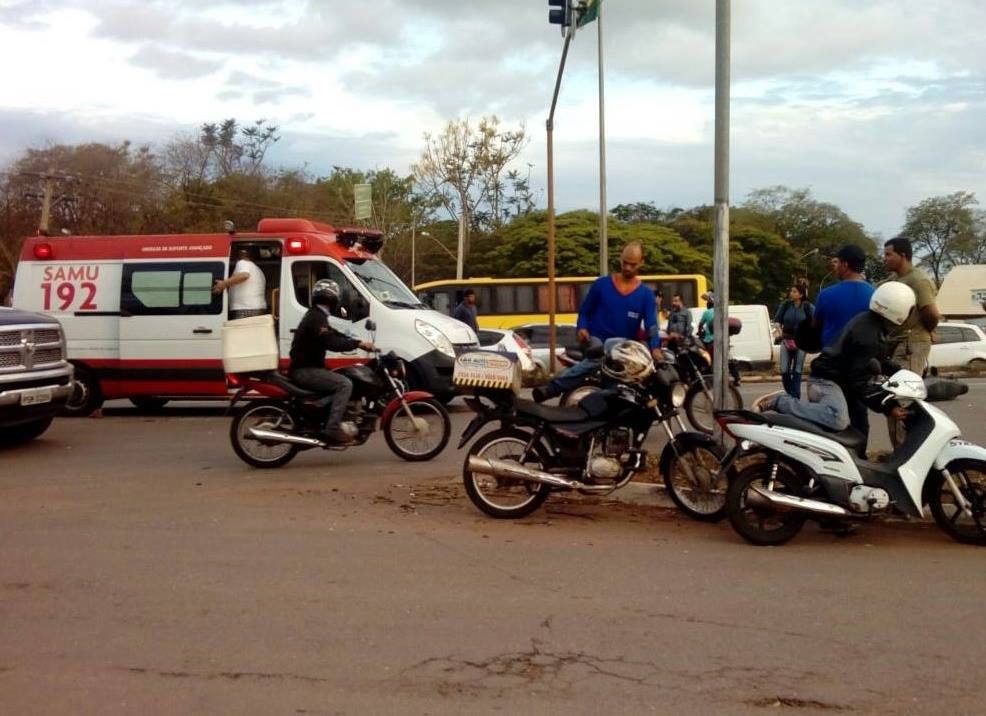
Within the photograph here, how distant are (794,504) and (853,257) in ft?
7.66

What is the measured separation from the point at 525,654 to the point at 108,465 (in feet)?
21.6

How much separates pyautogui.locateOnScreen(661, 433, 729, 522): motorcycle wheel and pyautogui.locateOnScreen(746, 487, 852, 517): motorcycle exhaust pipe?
1.79ft

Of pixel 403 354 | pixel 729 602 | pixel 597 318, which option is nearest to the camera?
pixel 729 602

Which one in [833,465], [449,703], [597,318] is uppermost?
[597,318]

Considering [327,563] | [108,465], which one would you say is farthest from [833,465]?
[108,465]

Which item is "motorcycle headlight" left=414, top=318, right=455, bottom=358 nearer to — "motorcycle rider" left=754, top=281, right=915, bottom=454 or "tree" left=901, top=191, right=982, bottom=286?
"motorcycle rider" left=754, top=281, right=915, bottom=454

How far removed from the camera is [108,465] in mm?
10133

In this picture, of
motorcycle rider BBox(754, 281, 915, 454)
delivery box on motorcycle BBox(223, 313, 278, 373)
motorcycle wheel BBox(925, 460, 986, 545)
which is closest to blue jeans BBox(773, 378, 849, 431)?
motorcycle rider BBox(754, 281, 915, 454)

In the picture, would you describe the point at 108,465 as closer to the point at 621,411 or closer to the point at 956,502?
the point at 621,411

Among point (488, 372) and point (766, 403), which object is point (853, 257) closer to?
point (766, 403)

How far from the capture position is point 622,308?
9227mm

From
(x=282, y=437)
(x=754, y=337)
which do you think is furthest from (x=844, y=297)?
(x=754, y=337)

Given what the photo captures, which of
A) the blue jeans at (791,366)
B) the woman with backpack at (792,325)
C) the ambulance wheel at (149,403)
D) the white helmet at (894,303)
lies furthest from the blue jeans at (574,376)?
the ambulance wheel at (149,403)

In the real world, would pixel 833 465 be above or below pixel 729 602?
above
